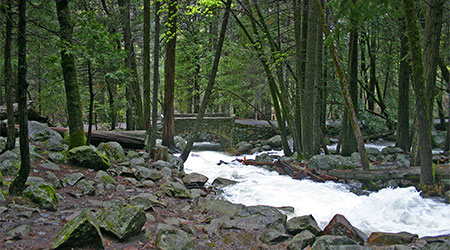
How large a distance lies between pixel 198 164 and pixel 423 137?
25.7 feet

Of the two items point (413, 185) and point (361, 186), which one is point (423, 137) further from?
Result: point (361, 186)

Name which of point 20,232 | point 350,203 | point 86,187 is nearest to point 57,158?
point 86,187

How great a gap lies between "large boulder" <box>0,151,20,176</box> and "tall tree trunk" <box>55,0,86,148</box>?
1.26m

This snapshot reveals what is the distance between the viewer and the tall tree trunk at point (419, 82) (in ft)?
19.9

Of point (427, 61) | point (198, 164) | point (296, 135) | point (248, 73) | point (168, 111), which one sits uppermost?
point (248, 73)

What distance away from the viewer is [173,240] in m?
3.85

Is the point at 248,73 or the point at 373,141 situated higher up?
the point at 248,73

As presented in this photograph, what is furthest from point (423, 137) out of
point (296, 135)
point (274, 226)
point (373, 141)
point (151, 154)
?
point (373, 141)

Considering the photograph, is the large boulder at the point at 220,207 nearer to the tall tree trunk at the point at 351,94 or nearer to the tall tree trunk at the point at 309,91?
the tall tree trunk at the point at 309,91

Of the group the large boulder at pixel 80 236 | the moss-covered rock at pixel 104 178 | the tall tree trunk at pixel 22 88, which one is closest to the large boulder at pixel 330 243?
the large boulder at pixel 80 236

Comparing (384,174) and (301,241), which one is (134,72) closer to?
(384,174)

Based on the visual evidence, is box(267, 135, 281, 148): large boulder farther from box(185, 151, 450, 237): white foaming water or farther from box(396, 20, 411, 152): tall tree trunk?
box(185, 151, 450, 237): white foaming water

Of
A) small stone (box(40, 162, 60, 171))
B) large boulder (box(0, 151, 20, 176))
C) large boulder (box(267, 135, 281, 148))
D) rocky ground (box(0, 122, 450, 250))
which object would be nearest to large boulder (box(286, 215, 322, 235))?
rocky ground (box(0, 122, 450, 250))

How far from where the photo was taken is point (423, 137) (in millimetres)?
6328
